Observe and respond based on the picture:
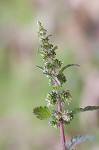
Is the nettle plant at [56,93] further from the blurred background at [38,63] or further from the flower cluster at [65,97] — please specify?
the blurred background at [38,63]

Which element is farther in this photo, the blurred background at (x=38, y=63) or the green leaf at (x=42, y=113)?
the blurred background at (x=38, y=63)

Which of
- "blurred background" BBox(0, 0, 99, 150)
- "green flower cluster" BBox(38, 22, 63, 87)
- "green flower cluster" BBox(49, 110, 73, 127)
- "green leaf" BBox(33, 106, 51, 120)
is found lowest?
"green flower cluster" BBox(49, 110, 73, 127)

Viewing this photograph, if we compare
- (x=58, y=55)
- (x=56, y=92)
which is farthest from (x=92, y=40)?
(x=56, y=92)

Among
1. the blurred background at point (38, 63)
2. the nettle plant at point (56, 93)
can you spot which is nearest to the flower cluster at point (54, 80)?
the nettle plant at point (56, 93)

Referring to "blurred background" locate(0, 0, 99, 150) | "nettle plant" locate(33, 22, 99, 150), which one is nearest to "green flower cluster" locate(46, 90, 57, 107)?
"nettle plant" locate(33, 22, 99, 150)

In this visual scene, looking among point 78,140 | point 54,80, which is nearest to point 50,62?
point 54,80

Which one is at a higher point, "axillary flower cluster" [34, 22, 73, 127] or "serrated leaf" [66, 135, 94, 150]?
"axillary flower cluster" [34, 22, 73, 127]

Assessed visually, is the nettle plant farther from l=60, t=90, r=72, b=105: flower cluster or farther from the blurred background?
the blurred background

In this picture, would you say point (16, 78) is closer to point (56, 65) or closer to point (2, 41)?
point (2, 41)
